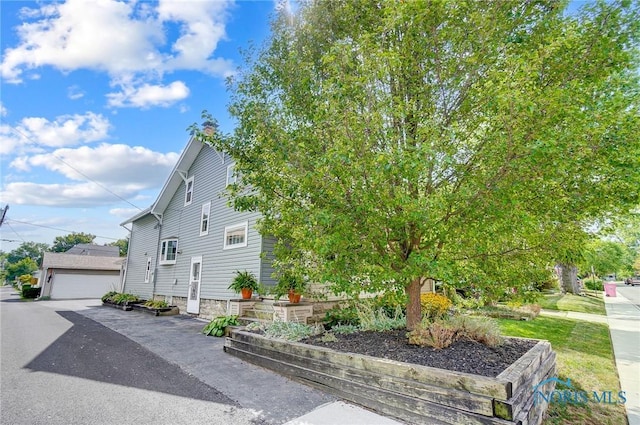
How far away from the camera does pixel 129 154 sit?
19.2 m

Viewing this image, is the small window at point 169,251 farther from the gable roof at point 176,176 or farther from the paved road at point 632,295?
the paved road at point 632,295

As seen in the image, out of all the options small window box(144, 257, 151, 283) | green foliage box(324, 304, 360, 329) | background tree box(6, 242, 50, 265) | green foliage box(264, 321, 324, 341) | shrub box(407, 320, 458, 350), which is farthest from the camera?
background tree box(6, 242, 50, 265)

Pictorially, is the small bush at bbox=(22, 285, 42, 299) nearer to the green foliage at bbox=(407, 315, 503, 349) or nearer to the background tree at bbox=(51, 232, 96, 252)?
the green foliage at bbox=(407, 315, 503, 349)

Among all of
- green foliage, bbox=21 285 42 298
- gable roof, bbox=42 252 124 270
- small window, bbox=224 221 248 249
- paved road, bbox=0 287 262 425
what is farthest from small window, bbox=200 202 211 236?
green foliage, bbox=21 285 42 298

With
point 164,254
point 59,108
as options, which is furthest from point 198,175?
point 59,108

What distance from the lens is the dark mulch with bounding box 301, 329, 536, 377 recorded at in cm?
367

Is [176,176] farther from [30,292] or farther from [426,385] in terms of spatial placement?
[30,292]

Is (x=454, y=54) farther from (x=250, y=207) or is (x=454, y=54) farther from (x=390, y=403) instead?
(x=390, y=403)

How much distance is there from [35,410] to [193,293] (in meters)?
9.79

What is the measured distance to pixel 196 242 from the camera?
45.0ft

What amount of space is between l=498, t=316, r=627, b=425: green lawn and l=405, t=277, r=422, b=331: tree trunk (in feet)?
6.68

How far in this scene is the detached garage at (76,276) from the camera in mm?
24734

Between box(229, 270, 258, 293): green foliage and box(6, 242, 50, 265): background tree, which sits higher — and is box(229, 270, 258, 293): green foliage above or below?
below

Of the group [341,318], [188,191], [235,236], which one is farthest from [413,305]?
[188,191]
